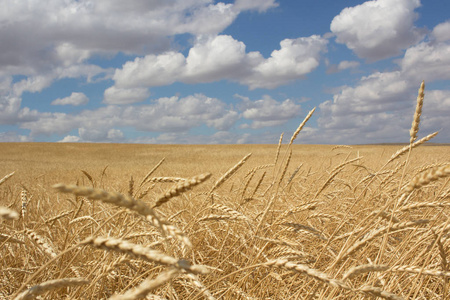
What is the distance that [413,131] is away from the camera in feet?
4.06

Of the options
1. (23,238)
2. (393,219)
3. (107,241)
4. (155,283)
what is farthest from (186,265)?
(23,238)

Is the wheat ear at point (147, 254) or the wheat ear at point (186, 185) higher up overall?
the wheat ear at point (186, 185)

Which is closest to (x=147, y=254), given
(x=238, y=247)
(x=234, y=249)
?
(x=238, y=247)

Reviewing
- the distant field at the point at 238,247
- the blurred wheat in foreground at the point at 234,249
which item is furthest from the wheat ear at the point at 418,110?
the distant field at the point at 238,247

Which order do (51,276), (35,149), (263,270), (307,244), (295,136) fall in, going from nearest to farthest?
(295,136), (51,276), (263,270), (307,244), (35,149)

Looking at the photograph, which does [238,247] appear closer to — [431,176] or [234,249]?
[234,249]

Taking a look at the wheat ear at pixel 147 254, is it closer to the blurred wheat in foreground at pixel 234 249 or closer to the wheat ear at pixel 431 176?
the blurred wheat in foreground at pixel 234 249

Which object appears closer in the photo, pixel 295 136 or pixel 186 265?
pixel 186 265

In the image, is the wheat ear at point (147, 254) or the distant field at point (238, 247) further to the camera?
the distant field at point (238, 247)

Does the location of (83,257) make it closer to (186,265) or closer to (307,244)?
(307,244)

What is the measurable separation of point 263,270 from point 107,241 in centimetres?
178

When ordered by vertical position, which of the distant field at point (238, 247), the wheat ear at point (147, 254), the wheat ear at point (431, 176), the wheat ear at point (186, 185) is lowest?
the distant field at point (238, 247)

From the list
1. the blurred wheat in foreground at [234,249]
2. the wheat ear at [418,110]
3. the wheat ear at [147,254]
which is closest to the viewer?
the wheat ear at [147,254]

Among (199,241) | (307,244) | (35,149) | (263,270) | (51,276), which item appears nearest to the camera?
(51,276)
